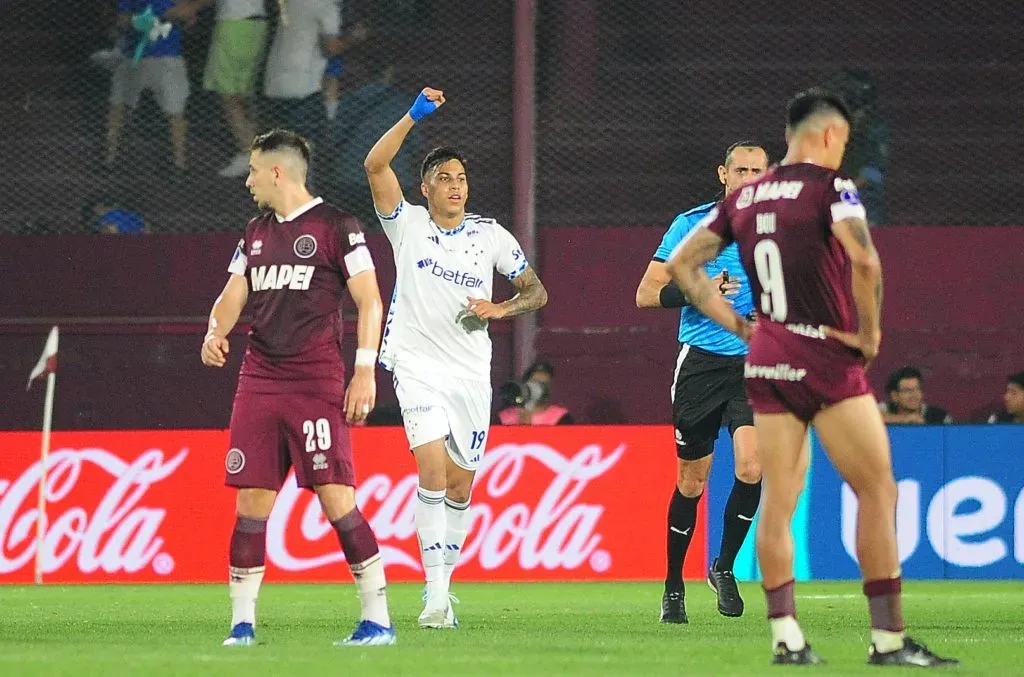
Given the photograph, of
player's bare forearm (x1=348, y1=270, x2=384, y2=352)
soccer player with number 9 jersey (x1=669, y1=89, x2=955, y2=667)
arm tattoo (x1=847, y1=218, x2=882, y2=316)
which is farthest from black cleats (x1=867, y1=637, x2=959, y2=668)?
player's bare forearm (x1=348, y1=270, x2=384, y2=352)

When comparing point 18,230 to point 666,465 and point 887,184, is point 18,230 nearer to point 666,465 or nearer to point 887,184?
point 666,465

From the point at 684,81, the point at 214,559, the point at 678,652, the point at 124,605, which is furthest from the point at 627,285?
the point at 678,652

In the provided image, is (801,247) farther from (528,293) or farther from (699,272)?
(528,293)

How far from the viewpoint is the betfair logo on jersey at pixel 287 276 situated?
7.06m

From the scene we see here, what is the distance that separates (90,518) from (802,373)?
7822 mm

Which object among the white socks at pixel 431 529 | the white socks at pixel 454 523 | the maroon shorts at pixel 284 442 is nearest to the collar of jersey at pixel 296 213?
the maroon shorts at pixel 284 442

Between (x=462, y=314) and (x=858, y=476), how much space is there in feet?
9.92

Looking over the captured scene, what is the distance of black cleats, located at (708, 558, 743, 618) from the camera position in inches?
351

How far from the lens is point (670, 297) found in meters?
8.64

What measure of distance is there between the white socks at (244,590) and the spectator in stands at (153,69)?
875cm

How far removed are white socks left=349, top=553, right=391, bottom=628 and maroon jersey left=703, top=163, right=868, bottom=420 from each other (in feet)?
5.62

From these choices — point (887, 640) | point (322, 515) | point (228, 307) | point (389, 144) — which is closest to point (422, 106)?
point (389, 144)

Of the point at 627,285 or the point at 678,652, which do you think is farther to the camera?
the point at 627,285

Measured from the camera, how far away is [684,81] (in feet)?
50.4
